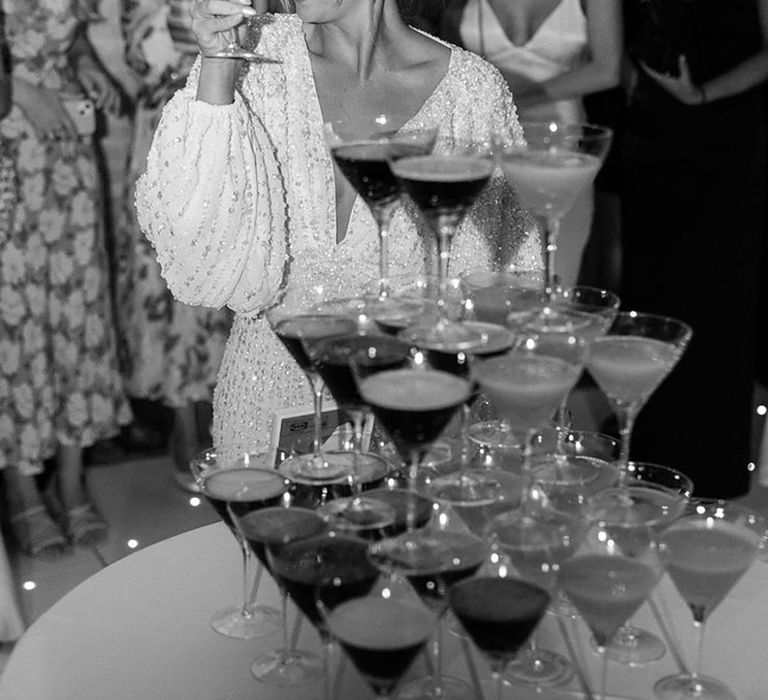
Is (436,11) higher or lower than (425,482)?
higher

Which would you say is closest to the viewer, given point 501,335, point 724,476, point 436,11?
point 501,335

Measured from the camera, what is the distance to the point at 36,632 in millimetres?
1675

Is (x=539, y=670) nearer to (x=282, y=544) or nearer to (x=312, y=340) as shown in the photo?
(x=282, y=544)

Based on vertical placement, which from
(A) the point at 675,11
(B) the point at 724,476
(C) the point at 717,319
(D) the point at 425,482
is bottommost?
(B) the point at 724,476

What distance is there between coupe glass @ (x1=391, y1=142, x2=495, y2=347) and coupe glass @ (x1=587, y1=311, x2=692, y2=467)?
0.18m

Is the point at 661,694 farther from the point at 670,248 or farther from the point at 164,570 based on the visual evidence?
the point at 670,248

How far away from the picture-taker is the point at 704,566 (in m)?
1.50

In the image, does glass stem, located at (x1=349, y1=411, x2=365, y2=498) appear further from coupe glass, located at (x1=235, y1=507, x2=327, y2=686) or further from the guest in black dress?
the guest in black dress

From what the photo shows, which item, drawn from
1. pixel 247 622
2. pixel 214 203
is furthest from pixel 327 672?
pixel 214 203

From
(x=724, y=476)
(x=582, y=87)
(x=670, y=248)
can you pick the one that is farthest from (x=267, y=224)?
(x=724, y=476)

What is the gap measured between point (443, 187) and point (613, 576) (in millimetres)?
498

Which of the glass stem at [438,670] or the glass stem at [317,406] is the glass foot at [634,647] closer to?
the glass stem at [438,670]

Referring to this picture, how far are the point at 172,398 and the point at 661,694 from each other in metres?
2.44

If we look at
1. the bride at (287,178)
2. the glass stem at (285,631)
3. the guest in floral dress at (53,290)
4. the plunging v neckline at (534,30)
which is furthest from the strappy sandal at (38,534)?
the glass stem at (285,631)
